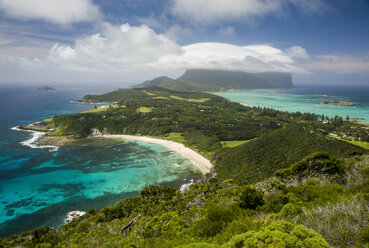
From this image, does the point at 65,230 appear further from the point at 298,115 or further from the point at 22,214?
the point at 298,115

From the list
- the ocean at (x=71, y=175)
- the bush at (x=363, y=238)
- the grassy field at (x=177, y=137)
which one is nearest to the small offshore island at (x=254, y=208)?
the bush at (x=363, y=238)

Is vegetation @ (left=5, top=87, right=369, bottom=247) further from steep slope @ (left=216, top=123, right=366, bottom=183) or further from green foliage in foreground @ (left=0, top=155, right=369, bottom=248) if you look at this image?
steep slope @ (left=216, top=123, right=366, bottom=183)

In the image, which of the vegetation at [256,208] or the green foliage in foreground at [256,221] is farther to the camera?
the vegetation at [256,208]

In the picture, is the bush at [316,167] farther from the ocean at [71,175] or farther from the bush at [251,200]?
the ocean at [71,175]

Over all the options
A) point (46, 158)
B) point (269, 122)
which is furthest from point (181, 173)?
point (269, 122)

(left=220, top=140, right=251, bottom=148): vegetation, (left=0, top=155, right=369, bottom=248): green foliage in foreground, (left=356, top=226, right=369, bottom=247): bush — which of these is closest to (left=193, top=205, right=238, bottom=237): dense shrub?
(left=0, top=155, right=369, bottom=248): green foliage in foreground

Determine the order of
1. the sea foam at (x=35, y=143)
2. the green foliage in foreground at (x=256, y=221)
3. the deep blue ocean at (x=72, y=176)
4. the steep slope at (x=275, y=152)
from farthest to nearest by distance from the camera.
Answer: the sea foam at (x=35, y=143)
the steep slope at (x=275, y=152)
the deep blue ocean at (x=72, y=176)
the green foliage in foreground at (x=256, y=221)
